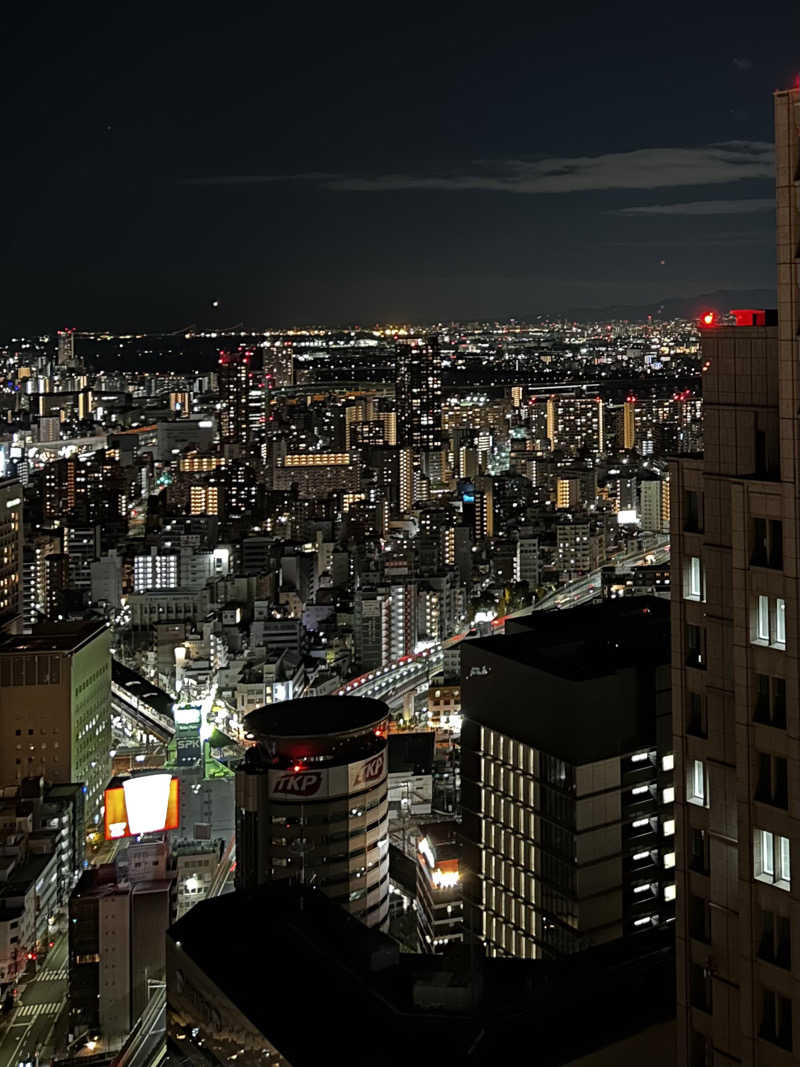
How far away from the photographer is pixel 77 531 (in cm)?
2320

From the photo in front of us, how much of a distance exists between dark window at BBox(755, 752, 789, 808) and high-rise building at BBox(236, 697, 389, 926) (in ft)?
18.1

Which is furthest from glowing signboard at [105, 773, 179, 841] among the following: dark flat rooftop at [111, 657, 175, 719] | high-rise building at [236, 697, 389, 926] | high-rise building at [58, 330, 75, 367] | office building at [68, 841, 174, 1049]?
high-rise building at [58, 330, 75, 367]

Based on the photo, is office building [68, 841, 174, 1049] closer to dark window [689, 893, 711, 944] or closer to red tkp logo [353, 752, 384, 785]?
red tkp logo [353, 752, 384, 785]

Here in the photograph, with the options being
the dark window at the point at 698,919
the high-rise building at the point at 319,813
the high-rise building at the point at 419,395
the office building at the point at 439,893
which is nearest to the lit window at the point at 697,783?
the dark window at the point at 698,919

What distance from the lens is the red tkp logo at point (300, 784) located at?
816cm

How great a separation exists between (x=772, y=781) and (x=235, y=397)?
120 ft

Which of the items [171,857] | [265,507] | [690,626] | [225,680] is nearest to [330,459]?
[265,507]

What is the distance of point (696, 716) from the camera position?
10.5 ft

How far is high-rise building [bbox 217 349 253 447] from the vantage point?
36194 millimetres

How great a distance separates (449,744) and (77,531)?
1164 centimetres

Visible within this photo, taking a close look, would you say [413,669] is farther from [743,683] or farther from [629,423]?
[629,423]

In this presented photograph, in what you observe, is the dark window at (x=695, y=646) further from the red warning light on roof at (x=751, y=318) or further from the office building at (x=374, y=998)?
the office building at (x=374, y=998)

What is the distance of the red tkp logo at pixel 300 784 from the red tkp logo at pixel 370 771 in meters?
0.27

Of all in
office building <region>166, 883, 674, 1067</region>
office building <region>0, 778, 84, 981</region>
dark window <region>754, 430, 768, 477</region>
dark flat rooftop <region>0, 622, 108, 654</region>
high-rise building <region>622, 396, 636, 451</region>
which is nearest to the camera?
dark window <region>754, 430, 768, 477</region>
